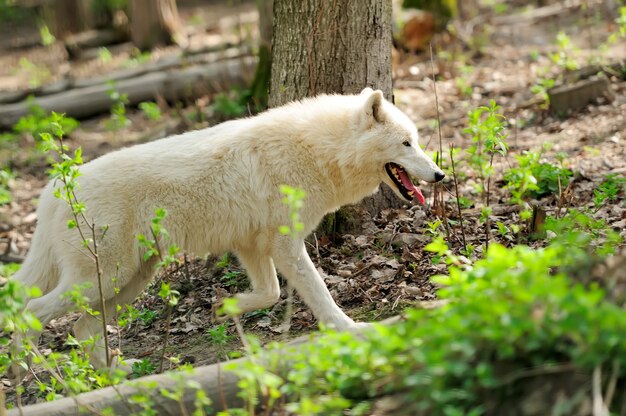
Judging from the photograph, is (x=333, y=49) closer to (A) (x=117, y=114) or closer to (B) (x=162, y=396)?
(B) (x=162, y=396)

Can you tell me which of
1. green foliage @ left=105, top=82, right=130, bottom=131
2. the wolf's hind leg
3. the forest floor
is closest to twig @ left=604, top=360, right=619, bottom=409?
the forest floor

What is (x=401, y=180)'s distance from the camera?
5875 millimetres

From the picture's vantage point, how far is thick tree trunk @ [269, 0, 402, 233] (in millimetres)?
6723

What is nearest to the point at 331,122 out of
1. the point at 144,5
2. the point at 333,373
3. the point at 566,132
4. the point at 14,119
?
the point at 333,373

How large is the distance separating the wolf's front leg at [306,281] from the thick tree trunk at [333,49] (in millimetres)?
1404

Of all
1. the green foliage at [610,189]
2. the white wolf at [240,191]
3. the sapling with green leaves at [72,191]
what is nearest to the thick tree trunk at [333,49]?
the white wolf at [240,191]

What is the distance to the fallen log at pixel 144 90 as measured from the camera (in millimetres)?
12844

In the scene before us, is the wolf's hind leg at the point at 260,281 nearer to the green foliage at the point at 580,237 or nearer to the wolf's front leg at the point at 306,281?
the wolf's front leg at the point at 306,281

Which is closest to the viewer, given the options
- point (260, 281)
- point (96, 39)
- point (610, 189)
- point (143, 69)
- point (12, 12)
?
point (260, 281)

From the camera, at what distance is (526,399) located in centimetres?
326

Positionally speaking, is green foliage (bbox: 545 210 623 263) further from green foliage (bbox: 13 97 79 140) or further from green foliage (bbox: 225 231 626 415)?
green foliage (bbox: 13 97 79 140)

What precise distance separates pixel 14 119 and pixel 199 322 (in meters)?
7.96

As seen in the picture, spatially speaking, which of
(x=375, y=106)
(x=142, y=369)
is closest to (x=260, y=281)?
(x=142, y=369)

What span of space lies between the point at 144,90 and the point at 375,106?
8644 mm
